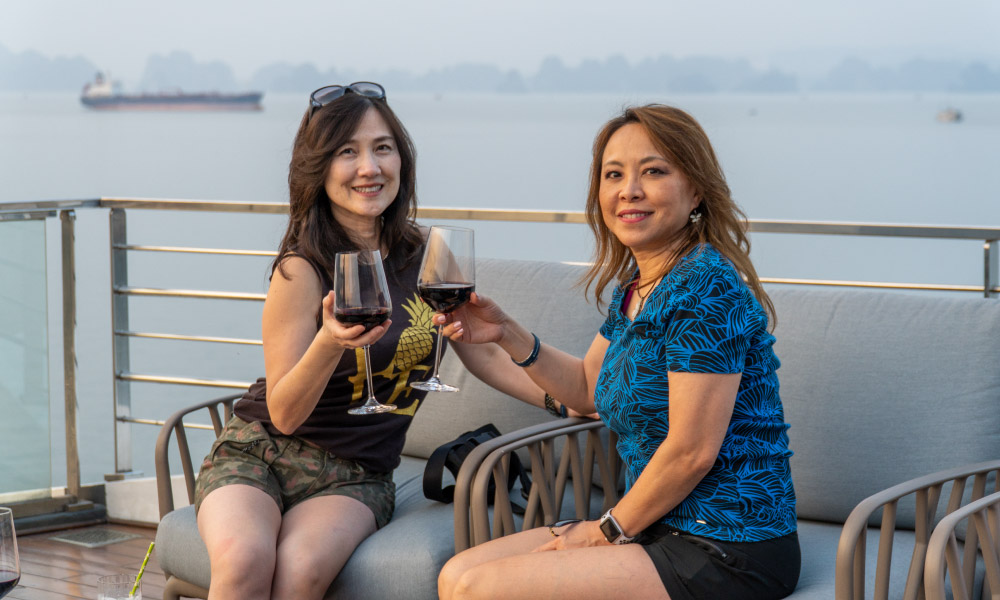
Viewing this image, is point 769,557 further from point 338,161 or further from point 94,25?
point 94,25

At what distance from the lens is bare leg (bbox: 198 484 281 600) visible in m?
1.85

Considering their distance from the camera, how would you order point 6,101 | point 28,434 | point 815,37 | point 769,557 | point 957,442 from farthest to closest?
point 6,101, point 815,37, point 28,434, point 957,442, point 769,557

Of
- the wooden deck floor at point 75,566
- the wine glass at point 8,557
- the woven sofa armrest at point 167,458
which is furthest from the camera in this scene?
the wooden deck floor at point 75,566

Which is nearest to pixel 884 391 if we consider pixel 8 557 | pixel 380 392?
pixel 380 392

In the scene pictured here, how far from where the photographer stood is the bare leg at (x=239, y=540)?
1849 mm

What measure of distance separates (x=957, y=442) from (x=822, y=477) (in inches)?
11.2

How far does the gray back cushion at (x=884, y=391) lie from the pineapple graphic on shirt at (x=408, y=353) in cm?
81

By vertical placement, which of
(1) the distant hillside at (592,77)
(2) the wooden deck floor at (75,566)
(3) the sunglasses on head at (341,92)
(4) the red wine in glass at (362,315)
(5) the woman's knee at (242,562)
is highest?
(1) the distant hillside at (592,77)

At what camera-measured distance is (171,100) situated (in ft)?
84.3

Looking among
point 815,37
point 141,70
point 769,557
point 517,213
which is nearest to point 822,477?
point 769,557

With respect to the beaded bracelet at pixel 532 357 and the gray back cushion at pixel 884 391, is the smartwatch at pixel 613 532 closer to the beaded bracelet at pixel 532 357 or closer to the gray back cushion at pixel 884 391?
the beaded bracelet at pixel 532 357

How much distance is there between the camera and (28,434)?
3744mm

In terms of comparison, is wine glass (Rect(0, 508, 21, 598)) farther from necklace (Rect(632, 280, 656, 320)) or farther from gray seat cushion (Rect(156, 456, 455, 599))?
necklace (Rect(632, 280, 656, 320))

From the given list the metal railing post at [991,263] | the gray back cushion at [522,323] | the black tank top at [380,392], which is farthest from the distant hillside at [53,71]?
the metal railing post at [991,263]
